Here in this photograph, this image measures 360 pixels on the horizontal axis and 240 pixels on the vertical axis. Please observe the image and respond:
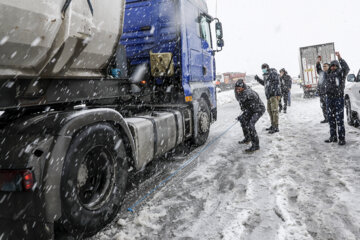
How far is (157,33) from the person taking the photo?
5469 millimetres

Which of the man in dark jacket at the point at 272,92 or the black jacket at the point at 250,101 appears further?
the man in dark jacket at the point at 272,92

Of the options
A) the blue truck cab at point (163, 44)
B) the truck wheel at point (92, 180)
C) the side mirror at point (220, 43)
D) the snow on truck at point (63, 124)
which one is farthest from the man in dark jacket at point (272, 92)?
the truck wheel at point (92, 180)

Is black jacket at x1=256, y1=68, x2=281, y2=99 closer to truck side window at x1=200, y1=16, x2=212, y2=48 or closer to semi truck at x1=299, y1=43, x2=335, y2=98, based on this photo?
truck side window at x1=200, y1=16, x2=212, y2=48

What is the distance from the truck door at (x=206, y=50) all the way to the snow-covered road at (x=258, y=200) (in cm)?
232

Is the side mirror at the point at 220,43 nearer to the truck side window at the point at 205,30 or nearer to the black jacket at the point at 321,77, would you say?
the truck side window at the point at 205,30

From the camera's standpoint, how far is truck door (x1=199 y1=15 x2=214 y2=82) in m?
6.51

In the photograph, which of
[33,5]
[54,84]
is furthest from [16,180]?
[33,5]

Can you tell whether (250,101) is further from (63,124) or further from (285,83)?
(285,83)

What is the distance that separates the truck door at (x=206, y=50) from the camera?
6.51 m

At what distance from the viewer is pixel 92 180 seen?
9.18ft

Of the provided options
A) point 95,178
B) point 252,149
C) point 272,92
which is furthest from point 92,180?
point 272,92

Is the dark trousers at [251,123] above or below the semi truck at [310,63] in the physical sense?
below

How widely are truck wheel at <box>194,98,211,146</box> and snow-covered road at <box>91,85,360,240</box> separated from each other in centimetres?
73

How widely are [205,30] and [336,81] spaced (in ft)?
10.4
